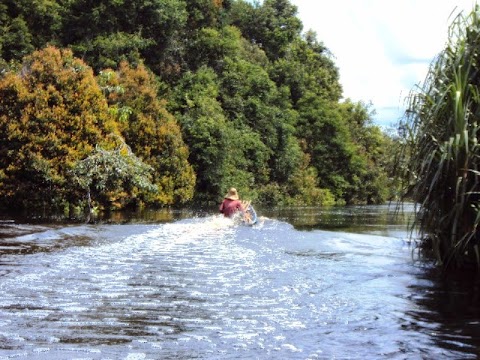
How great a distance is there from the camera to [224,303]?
730 cm

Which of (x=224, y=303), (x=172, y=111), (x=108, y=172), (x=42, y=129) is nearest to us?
(x=224, y=303)

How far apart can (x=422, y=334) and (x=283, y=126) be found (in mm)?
38532

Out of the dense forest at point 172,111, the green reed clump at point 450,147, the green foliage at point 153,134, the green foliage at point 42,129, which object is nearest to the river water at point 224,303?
the green reed clump at point 450,147

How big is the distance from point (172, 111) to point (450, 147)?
29.3m

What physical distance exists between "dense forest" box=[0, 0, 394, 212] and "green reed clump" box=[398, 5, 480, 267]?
4.33 ft

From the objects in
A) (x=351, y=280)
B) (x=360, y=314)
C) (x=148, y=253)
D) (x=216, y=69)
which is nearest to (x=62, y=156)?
(x=148, y=253)

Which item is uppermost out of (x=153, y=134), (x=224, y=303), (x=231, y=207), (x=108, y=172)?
(x=153, y=134)

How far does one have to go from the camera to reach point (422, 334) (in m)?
6.14

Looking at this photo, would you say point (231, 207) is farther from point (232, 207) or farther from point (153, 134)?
point (153, 134)

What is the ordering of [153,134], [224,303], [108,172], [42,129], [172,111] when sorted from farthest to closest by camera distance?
[172,111]
[153,134]
[42,129]
[108,172]
[224,303]

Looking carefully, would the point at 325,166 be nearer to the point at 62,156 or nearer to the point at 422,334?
the point at 62,156

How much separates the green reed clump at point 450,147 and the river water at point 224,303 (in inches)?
40.2

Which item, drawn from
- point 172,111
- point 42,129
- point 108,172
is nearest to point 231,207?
point 108,172

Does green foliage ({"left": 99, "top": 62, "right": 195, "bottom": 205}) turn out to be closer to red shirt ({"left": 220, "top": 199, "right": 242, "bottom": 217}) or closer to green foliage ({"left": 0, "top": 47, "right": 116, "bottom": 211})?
green foliage ({"left": 0, "top": 47, "right": 116, "bottom": 211})
